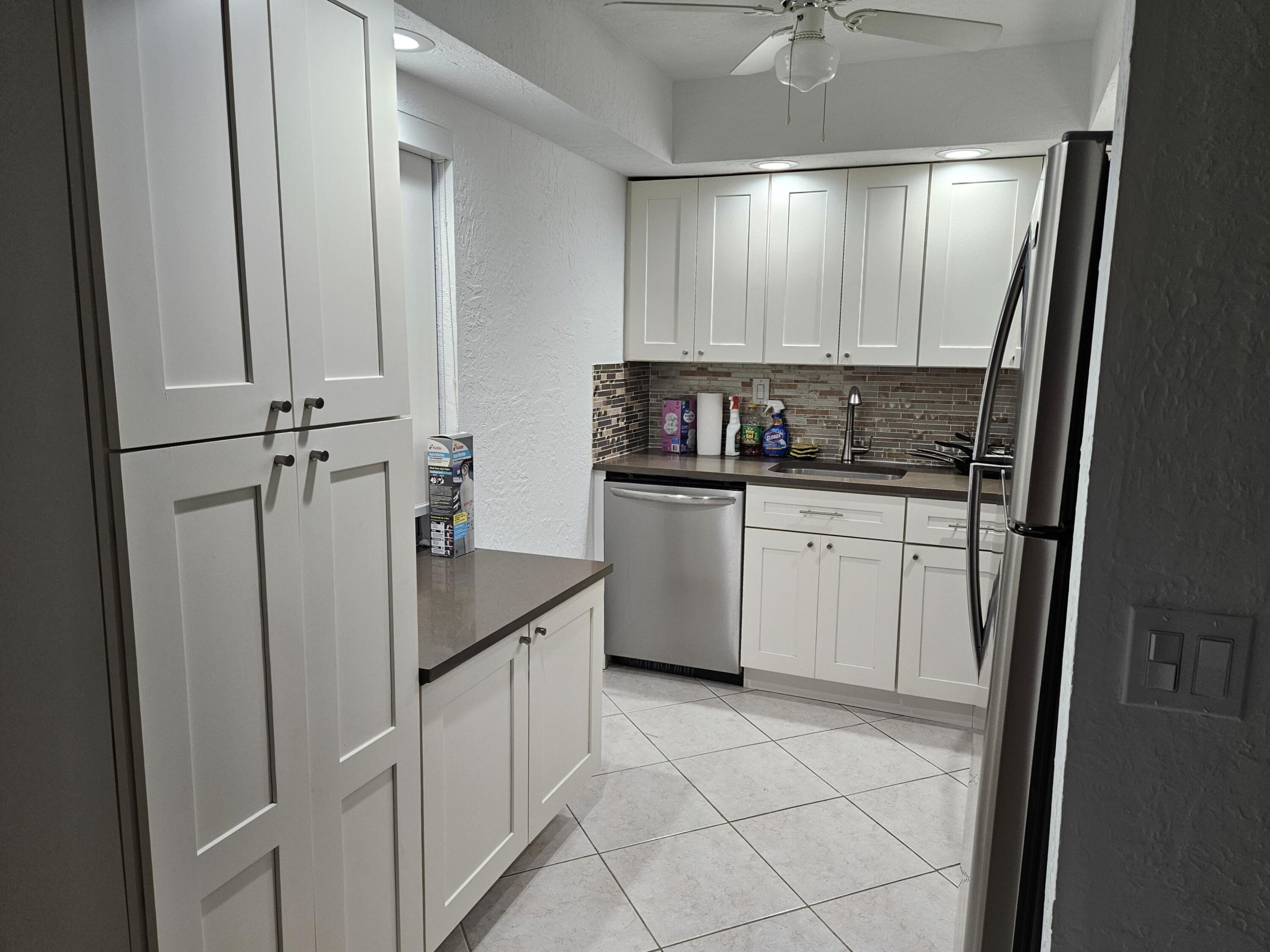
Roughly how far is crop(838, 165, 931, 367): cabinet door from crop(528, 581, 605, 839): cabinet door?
5.75 feet

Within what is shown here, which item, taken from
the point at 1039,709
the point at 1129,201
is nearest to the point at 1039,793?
the point at 1039,709

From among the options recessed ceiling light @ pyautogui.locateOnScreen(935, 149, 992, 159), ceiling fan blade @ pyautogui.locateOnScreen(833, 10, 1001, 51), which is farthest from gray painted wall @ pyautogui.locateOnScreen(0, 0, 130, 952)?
recessed ceiling light @ pyautogui.locateOnScreen(935, 149, 992, 159)

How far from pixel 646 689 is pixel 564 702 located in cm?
134

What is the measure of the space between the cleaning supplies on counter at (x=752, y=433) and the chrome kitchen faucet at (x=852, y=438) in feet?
1.28

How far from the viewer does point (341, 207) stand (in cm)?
145

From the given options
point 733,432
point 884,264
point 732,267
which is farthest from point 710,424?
point 884,264

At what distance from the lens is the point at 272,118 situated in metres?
1.29

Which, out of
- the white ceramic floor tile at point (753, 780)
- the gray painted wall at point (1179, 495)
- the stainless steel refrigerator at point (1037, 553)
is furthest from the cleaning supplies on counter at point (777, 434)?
the gray painted wall at point (1179, 495)

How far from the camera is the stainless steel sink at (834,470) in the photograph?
3.76 m

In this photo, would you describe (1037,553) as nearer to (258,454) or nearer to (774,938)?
(258,454)

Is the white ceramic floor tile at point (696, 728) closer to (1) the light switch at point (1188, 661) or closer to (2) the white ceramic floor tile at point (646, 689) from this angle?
(2) the white ceramic floor tile at point (646, 689)

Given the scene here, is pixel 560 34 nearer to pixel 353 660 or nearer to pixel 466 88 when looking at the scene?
pixel 466 88

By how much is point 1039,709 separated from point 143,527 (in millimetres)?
1237

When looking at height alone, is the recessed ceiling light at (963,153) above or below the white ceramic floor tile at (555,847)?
above
